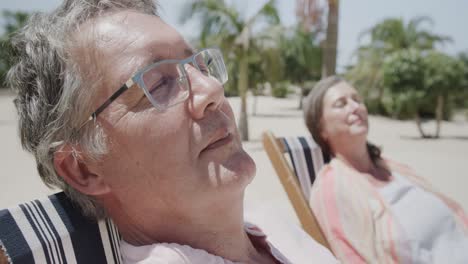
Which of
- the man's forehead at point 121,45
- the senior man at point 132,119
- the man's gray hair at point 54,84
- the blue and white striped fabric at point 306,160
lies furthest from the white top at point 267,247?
the blue and white striped fabric at point 306,160

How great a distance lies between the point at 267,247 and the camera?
1.54 metres

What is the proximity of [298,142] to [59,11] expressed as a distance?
2.36 meters

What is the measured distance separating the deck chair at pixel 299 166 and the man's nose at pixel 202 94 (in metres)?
1.48

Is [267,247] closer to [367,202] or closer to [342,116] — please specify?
[367,202]

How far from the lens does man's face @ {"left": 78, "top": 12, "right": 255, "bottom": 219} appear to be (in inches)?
44.6

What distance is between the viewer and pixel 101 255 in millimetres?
1324

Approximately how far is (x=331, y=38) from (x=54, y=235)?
6.83 m

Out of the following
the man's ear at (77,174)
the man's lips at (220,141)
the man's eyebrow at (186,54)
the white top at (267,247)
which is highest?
the man's eyebrow at (186,54)

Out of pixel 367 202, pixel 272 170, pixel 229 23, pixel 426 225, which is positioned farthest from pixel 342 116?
pixel 229 23

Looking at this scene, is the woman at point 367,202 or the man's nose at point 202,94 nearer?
the man's nose at point 202,94

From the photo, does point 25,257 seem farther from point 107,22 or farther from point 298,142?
point 298,142

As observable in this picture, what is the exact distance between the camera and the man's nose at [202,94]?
116 cm

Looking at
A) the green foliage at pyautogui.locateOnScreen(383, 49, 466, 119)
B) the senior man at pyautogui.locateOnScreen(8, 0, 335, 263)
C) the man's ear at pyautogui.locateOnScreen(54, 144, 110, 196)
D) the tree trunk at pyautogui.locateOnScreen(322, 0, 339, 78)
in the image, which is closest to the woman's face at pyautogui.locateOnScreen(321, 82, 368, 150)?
the senior man at pyautogui.locateOnScreen(8, 0, 335, 263)

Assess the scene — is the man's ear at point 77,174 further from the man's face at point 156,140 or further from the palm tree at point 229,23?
the palm tree at point 229,23
